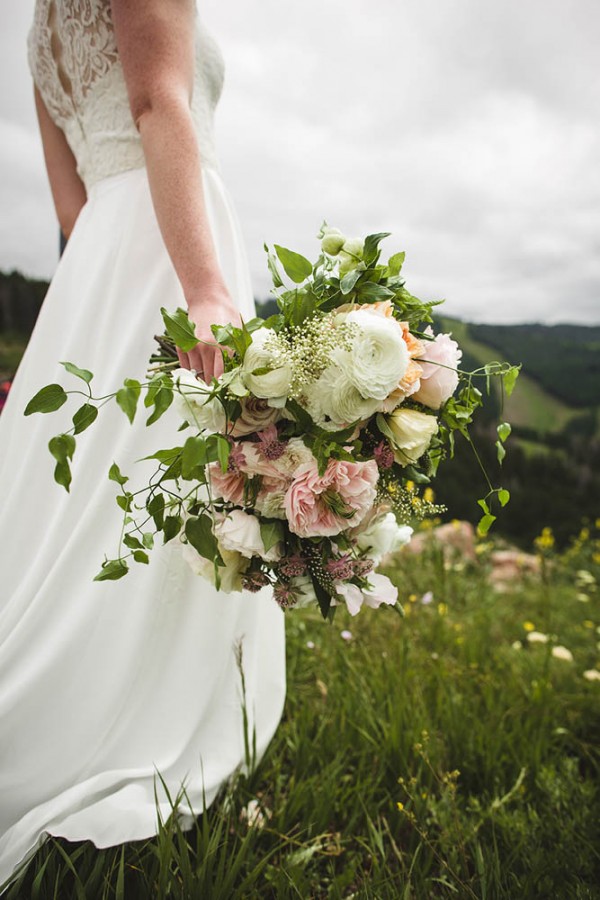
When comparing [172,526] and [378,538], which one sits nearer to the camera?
[172,526]

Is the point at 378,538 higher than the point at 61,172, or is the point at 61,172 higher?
the point at 61,172

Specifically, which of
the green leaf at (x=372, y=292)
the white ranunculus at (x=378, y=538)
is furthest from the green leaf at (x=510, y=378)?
the white ranunculus at (x=378, y=538)

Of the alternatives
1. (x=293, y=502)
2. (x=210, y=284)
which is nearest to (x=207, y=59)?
(x=210, y=284)

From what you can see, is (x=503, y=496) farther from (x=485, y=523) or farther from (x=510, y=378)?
(x=510, y=378)

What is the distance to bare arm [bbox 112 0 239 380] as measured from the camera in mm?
1251

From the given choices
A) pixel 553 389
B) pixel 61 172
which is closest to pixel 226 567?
pixel 61 172

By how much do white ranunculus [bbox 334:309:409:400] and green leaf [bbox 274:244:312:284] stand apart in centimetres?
25

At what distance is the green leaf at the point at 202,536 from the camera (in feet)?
3.30

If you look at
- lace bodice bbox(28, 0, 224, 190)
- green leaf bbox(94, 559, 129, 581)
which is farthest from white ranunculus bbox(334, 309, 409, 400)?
lace bodice bbox(28, 0, 224, 190)

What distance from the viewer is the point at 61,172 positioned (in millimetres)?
1938

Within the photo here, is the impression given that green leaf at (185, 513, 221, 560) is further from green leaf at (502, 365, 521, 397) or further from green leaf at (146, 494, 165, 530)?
green leaf at (502, 365, 521, 397)

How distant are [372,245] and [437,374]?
0.96 ft

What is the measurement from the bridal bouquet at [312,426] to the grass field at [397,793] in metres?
0.65

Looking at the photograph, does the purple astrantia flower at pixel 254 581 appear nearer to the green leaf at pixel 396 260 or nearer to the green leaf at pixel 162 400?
the green leaf at pixel 162 400
